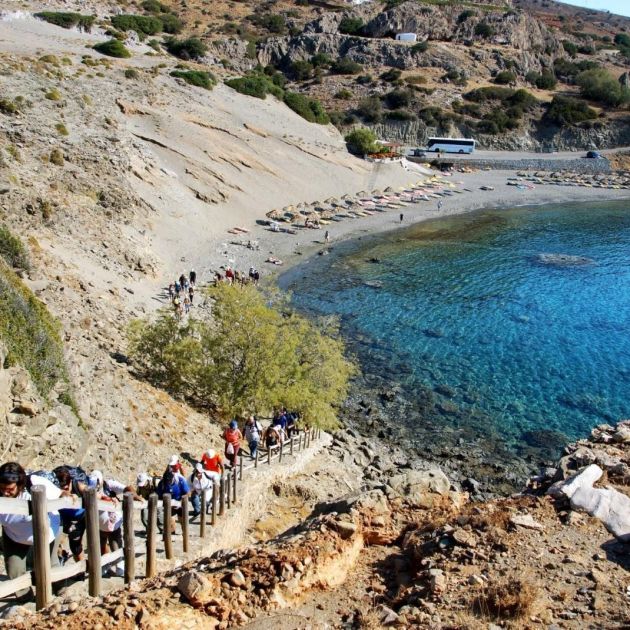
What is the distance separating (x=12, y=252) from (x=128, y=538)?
1748 cm

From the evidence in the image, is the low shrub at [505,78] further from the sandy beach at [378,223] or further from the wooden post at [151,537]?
the wooden post at [151,537]

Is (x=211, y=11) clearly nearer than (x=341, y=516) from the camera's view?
No

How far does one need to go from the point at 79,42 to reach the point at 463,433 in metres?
68.0

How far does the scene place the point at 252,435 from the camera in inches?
744

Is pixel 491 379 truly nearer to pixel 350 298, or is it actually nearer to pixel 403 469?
pixel 403 469

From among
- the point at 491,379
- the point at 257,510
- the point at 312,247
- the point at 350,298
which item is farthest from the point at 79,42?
the point at 257,510

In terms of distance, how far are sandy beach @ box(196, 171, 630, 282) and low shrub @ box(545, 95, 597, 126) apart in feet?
62.8

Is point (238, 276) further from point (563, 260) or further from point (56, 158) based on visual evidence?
point (563, 260)

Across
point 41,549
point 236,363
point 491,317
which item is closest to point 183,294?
point 236,363

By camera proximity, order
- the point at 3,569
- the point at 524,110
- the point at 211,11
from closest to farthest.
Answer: the point at 3,569
the point at 524,110
the point at 211,11

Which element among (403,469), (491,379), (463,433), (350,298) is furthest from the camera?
(350,298)

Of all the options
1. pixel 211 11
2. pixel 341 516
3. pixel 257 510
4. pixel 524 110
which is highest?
pixel 211 11

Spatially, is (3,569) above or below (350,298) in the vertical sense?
above

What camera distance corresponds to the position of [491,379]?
3036cm
